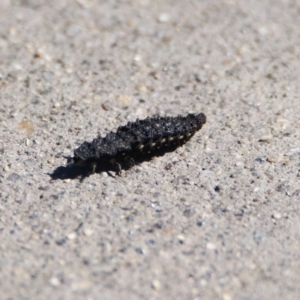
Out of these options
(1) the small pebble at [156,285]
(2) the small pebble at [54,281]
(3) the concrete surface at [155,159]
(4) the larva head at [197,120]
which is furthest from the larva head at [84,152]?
(1) the small pebble at [156,285]

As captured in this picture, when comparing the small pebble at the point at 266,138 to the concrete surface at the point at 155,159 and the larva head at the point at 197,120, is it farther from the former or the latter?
the larva head at the point at 197,120

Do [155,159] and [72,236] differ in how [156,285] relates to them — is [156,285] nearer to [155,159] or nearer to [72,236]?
[72,236]

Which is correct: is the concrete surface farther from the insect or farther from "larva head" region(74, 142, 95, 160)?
"larva head" region(74, 142, 95, 160)

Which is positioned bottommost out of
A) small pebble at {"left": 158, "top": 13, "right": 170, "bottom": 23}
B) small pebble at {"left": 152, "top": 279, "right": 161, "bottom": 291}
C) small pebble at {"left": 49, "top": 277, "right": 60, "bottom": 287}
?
small pebble at {"left": 49, "top": 277, "right": 60, "bottom": 287}

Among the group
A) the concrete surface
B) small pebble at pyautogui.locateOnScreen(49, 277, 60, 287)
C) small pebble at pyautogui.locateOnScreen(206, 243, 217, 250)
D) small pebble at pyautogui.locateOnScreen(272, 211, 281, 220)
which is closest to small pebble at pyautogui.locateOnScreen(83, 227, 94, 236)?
the concrete surface

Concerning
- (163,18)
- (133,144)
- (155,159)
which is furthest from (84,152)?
(163,18)

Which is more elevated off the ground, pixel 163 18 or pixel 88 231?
pixel 163 18
